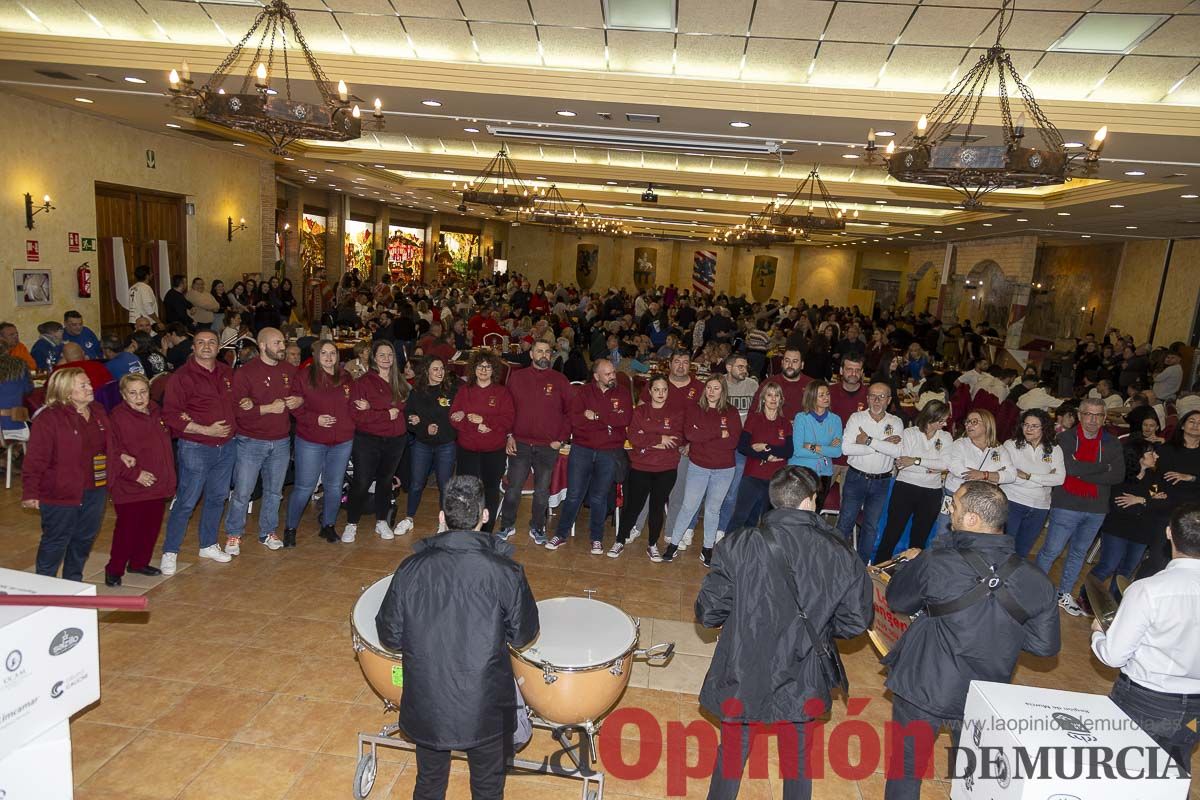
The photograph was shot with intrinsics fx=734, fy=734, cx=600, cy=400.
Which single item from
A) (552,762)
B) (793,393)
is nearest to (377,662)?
(552,762)

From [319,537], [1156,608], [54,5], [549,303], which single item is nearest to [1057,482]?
[1156,608]

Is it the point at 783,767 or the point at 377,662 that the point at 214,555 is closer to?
the point at 377,662

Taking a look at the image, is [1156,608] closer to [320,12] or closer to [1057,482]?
[1057,482]

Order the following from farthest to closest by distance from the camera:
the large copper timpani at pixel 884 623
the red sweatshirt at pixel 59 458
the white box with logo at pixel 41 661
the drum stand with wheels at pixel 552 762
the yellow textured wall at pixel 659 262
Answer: the yellow textured wall at pixel 659 262
the red sweatshirt at pixel 59 458
the large copper timpani at pixel 884 623
the drum stand with wheels at pixel 552 762
the white box with logo at pixel 41 661

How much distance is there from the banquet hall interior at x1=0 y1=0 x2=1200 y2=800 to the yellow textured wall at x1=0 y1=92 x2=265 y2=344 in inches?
1.5

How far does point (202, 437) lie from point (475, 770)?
3.48m

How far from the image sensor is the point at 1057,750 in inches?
94.9

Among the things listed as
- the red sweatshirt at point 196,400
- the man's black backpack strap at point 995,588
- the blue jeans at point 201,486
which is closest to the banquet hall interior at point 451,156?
the blue jeans at point 201,486

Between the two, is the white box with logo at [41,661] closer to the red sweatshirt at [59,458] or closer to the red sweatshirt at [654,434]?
the red sweatshirt at [59,458]

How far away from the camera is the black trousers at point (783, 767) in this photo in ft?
8.98

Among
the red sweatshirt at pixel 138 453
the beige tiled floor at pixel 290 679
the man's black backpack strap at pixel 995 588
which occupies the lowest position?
the beige tiled floor at pixel 290 679

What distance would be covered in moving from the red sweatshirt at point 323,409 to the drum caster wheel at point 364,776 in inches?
113

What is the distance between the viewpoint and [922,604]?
9.30 ft

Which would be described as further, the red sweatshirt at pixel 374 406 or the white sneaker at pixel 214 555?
the red sweatshirt at pixel 374 406
